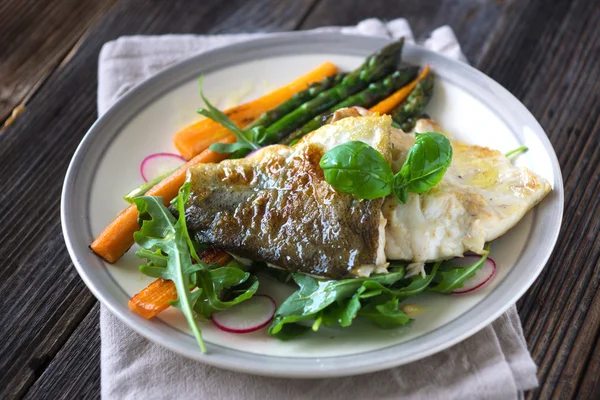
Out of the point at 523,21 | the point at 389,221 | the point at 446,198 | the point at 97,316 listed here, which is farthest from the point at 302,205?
the point at 523,21

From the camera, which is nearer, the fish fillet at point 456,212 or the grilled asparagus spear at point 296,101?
the fish fillet at point 456,212

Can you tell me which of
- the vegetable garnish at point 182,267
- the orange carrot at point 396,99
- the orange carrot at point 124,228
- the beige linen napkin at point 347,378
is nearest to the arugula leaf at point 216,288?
the vegetable garnish at point 182,267

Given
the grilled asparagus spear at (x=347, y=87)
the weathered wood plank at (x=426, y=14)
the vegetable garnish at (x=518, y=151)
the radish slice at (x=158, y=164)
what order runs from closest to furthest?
the vegetable garnish at (x=518, y=151), the radish slice at (x=158, y=164), the grilled asparagus spear at (x=347, y=87), the weathered wood plank at (x=426, y=14)

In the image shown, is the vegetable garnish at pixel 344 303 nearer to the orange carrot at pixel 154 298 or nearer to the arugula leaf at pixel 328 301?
the arugula leaf at pixel 328 301

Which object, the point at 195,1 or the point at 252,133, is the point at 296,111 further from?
the point at 195,1

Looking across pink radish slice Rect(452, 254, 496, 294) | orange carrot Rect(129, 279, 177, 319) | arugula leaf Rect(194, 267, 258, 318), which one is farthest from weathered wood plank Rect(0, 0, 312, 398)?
pink radish slice Rect(452, 254, 496, 294)

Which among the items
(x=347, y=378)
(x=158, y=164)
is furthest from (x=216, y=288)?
(x=158, y=164)
